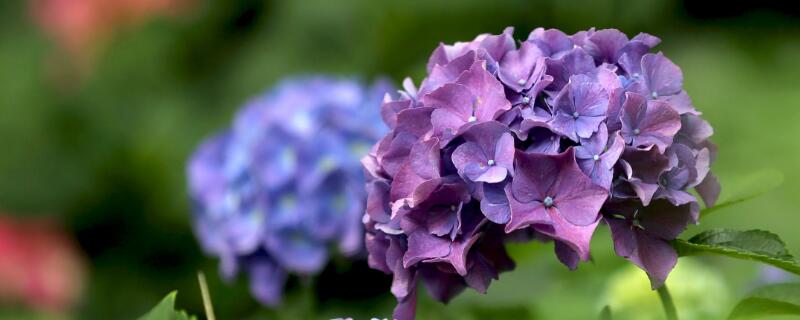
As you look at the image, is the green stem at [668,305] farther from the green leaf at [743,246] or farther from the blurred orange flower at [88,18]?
the blurred orange flower at [88,18]

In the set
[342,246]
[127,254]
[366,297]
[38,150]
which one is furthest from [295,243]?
[38,150]

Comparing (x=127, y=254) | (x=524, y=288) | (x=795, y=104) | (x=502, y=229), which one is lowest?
(x=127, y=254)

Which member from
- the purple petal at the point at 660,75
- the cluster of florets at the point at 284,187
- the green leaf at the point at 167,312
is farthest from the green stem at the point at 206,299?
the cluster of florets at the point at 284,187

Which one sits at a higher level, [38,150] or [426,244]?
[426,244]

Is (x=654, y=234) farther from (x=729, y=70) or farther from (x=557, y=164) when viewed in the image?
(x=729, y=70)

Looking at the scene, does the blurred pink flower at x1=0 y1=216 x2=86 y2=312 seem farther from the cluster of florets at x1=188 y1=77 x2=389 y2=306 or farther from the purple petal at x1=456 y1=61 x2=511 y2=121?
the purple petal at x1=456 y1=61 x2=511 y2=121

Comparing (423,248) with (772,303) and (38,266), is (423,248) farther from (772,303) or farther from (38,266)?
(38,266)
